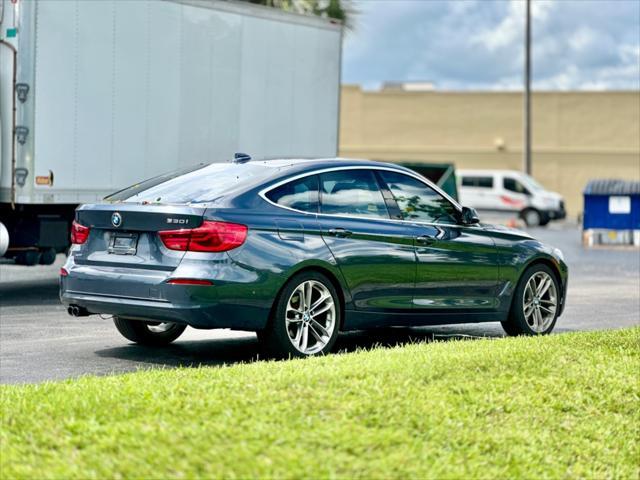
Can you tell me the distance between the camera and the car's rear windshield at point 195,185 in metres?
9.59

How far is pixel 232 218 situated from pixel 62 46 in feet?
21.5

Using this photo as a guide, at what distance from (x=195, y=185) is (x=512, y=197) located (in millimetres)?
34057

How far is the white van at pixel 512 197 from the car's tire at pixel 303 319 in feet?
110

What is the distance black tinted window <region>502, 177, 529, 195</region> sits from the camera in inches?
1697

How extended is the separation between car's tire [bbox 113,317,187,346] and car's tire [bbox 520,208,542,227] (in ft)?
108

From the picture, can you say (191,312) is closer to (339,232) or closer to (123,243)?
(123,243)

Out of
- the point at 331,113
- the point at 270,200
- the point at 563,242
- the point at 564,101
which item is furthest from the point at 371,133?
the point at 270,200

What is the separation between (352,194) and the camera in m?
10.3

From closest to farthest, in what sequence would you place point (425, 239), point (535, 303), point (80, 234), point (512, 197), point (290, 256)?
point (290, 256) < point (80, 234) < point (425, 239) < point (535, 303) < point (512, 197)

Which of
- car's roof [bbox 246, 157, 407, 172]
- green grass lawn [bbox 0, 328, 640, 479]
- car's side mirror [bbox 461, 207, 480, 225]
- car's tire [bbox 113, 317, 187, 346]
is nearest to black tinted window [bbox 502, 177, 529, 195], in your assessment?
car's side mirror [bbox 461, 207, 480, 225]

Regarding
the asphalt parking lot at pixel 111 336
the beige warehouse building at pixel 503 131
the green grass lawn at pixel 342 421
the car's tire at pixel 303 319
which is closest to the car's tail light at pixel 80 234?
the asphalt parking lot at pixel 111 336

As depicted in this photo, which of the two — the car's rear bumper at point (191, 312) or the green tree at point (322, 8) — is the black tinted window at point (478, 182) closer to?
the green tree at point (322, 8)

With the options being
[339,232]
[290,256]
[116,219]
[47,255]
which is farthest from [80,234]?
[47,255]

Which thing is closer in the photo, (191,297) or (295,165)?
(191,297)
